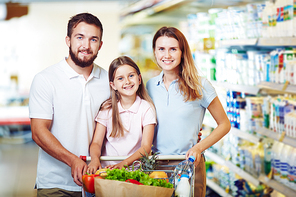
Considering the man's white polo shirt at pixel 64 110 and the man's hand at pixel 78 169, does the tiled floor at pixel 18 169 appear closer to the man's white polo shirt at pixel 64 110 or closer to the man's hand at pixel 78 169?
the man's white polo shirt at pixel 64 110

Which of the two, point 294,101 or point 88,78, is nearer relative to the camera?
point 88,78

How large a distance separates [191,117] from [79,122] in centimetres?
70

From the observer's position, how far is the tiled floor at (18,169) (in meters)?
4.82

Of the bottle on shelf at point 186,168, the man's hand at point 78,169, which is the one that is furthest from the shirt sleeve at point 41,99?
the bottle on shelf at point 186,168

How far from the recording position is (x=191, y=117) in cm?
213

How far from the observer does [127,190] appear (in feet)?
4.80

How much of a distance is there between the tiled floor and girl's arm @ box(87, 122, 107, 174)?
2783mm

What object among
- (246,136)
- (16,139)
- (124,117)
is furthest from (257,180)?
(16,139)

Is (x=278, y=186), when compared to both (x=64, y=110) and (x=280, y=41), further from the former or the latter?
(x=64, y=110)

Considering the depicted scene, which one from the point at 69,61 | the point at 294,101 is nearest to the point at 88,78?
the point at 69,61

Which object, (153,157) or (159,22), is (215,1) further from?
(153,157)

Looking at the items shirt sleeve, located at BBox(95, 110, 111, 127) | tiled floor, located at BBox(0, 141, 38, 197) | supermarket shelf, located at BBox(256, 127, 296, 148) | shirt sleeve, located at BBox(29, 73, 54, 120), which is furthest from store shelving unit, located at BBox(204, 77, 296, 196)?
tiled floor, located at BBox(0, 141, 38, 197)

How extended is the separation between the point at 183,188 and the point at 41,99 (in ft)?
3.24

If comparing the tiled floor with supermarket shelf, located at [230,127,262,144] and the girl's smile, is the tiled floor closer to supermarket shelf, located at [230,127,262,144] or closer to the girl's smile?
supermarket shelf, located at [230,127,262,144]
